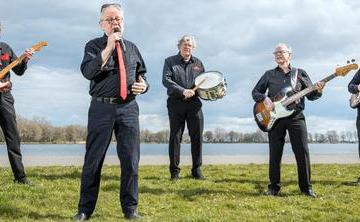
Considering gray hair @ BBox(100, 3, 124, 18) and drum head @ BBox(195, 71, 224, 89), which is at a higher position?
gray hair @ BBox(100, 3, 124, 18)

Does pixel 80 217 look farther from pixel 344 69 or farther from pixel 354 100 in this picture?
pixel 354 100

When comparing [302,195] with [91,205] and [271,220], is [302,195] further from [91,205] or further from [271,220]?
Result: [91,205]

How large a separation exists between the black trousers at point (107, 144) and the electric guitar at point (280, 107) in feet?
10.6

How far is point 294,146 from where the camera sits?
29.6 ft

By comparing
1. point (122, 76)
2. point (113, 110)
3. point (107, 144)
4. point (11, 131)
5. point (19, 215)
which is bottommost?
point (19, 215)

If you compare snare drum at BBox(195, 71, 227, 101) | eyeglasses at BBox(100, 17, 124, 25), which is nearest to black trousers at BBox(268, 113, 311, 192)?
Answer: snare drum at BBox(195, 71, 227, 101)

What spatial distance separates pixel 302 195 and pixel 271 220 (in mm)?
2311

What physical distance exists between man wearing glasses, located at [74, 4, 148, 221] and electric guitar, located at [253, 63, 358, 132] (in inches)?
125

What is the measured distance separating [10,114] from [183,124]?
3.50 m

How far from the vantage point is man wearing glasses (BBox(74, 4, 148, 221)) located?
6.34 meters

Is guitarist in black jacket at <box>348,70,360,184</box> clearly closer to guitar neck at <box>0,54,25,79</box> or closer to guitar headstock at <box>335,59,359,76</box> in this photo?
guitar headstock at <box>335,59,359,76</box>

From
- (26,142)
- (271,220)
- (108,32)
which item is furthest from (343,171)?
(26,142)

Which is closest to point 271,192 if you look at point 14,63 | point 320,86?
point 320,86

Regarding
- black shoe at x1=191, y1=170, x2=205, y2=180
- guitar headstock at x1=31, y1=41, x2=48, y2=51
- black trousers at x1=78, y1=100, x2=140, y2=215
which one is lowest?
black shoe at x1=191, y1=170, x2=205, y2=180
